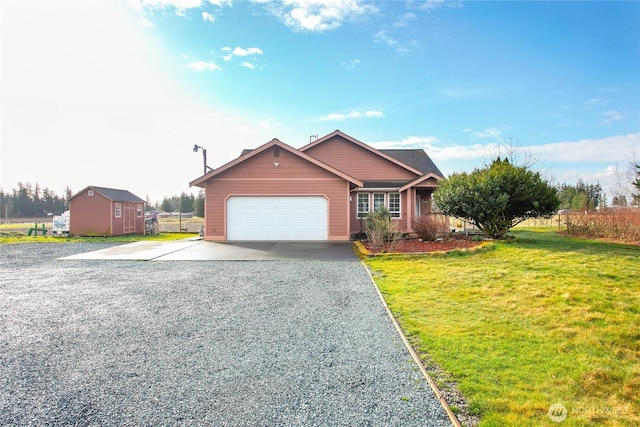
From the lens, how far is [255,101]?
16.8 m

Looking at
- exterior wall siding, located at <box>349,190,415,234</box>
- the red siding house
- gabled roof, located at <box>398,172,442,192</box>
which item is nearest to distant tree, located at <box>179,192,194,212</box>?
the red siding house

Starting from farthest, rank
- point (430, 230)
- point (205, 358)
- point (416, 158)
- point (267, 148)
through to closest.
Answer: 1. point (416, 158)
2. point (267, 148)
3. point (430, 230)
4. point (205, 358)

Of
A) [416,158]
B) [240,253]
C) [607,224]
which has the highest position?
[416,158]

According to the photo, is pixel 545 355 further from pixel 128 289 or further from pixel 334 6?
pixel 334 6

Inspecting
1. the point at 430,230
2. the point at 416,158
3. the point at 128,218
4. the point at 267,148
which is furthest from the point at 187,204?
the point at 430,230

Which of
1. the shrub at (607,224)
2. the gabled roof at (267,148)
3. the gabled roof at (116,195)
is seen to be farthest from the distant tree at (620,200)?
the gabled roof at (116,195)

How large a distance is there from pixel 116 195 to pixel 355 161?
17606 mm

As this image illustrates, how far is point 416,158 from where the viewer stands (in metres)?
23.2

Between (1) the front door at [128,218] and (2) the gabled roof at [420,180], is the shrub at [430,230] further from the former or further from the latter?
(1) the front door at [128,218]

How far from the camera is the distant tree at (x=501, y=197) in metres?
12.3

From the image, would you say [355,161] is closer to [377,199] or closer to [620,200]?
[377,199]

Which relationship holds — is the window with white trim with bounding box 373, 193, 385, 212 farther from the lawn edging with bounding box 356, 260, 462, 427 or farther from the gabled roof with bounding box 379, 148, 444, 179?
the lawn edging with bounding box 356, 260, 462, 427

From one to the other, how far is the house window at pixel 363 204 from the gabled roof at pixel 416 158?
5275mm

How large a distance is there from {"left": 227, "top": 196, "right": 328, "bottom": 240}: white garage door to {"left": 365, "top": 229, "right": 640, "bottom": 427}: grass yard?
8.28 meters
